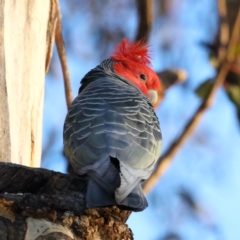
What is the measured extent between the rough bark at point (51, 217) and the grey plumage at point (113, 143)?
0.09 meters

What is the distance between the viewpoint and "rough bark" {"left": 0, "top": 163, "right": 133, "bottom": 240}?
255 cm

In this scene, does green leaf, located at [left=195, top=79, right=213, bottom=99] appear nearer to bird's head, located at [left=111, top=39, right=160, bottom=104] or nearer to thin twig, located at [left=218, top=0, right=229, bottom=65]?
thin twig, located at [left=218, top=0, right=229, bottom=65]

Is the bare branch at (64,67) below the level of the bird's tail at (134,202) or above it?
below

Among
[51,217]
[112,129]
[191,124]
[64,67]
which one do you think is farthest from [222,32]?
[51,217]

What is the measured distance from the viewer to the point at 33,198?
257cm

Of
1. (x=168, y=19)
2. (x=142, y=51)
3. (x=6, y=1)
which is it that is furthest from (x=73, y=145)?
(x=168, y=19)

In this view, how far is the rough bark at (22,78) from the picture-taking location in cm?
346

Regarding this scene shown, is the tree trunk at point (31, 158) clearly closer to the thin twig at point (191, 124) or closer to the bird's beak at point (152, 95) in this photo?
the bird's beak at point (152, 95)

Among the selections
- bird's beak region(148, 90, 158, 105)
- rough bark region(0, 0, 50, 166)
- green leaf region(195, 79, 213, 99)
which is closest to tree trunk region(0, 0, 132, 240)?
rough bark region(0, 0, 50, 166)

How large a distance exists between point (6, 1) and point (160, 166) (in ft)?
8.85

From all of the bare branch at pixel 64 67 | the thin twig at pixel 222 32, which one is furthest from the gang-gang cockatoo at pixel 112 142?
the thin twig at pixel 222 32

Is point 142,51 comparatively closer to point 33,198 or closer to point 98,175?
point 98,175

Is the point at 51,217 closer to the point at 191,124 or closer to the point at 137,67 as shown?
the point at 137,67

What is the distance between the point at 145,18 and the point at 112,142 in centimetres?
299
